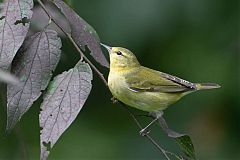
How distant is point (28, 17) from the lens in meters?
2.11

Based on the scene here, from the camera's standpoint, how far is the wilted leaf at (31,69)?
6.50 feet

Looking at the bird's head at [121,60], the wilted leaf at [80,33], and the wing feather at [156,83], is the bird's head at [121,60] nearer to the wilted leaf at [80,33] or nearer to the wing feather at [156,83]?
the wing feather at [156,83]

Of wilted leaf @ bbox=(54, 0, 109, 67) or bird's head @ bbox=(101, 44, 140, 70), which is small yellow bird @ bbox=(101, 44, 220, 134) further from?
wilted leaf @ bbox=(54, 0, 109, 67)

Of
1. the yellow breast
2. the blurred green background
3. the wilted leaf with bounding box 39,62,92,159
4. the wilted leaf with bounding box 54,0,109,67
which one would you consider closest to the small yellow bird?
the yellow breast

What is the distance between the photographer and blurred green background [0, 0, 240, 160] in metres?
3.86

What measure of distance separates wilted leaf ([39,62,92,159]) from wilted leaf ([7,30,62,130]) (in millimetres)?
51

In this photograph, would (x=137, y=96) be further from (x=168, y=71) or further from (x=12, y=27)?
(x=168, y=71)

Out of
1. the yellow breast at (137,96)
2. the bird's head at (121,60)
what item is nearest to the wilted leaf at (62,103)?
the yellow breast at (137,96)

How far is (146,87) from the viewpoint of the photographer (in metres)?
3.16

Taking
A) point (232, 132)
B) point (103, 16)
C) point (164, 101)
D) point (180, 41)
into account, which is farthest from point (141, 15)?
point (232, 132)

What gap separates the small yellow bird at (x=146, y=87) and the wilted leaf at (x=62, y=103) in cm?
91

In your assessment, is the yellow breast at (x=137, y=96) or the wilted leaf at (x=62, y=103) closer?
the wilted leaf at (x=62, y=103)

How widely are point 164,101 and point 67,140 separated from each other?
1.43 metres

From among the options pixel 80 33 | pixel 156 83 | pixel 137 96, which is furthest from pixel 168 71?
pixel 80 33
